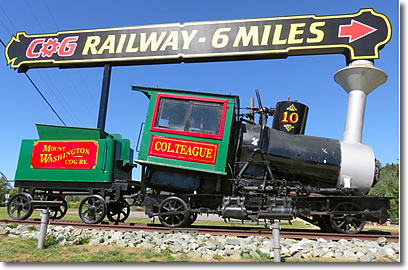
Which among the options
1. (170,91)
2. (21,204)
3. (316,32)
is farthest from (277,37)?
(21,204)

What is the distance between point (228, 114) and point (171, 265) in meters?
3.85

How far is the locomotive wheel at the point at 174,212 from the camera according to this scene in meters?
7.10

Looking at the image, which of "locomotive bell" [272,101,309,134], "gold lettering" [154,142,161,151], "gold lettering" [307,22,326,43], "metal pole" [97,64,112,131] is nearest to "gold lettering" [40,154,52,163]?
"metal pole" [97,64,112,131]

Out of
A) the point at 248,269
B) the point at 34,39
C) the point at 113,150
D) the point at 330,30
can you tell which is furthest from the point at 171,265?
the point at 34,39

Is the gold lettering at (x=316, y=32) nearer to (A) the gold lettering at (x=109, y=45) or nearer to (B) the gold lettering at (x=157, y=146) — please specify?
(B) the gold lettering at (x=157, y=146)

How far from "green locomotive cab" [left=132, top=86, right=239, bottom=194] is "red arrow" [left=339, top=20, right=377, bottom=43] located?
418 cm

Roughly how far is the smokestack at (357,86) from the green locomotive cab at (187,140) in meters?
3.11

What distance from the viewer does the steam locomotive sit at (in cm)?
701

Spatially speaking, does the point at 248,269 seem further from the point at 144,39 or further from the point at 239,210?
the point at 144,39

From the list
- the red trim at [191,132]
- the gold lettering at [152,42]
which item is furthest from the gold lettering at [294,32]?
the gold lettering at [152,42]

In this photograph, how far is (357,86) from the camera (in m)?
8.21

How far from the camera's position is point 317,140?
7527mm

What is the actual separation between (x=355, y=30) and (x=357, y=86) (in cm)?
178

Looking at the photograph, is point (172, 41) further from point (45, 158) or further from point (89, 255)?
point (89, 255)
